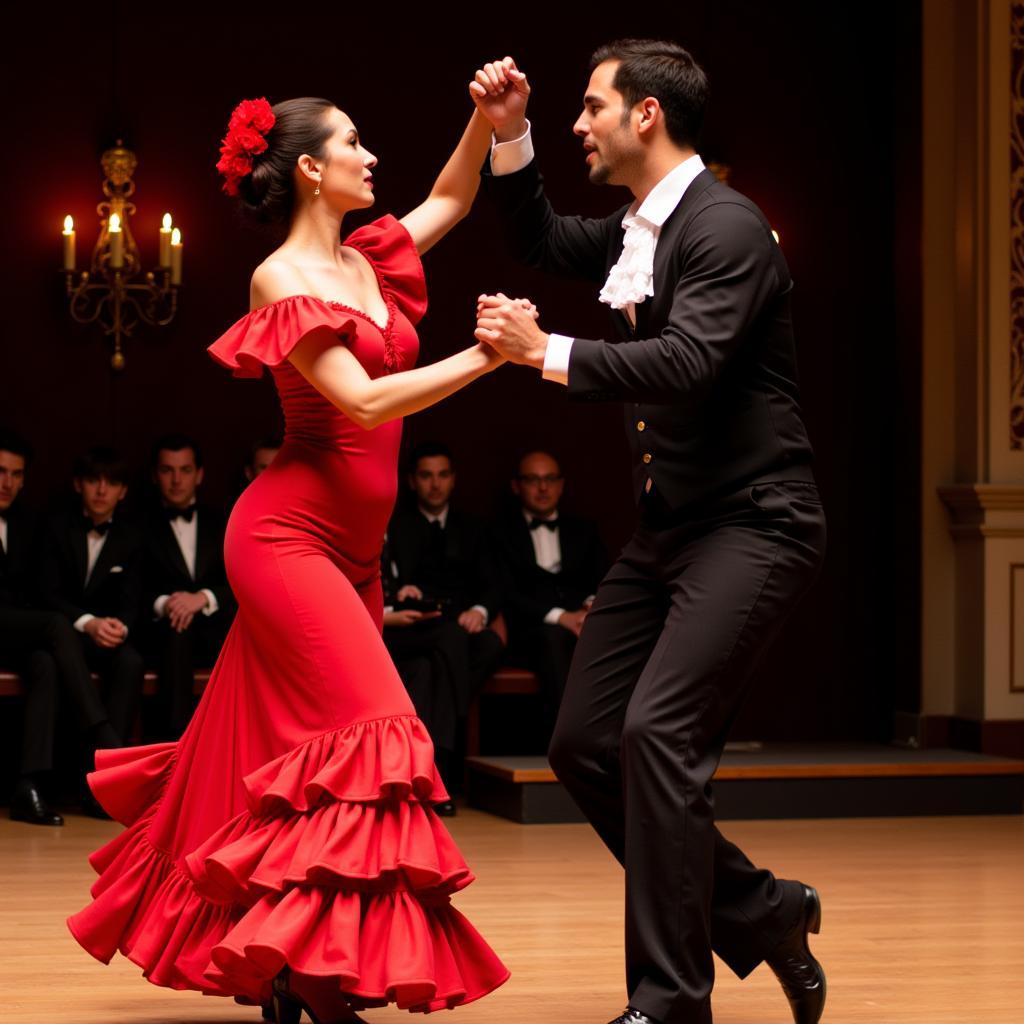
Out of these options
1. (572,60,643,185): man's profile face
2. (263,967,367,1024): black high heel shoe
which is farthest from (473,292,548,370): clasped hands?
(263,967,367,1024): black high heel shoe

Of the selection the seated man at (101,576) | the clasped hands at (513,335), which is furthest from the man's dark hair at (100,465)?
the clasped hands at (513,335)

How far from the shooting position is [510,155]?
11.3 ft

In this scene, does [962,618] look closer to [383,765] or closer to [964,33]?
[964,33]

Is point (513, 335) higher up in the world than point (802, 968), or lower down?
higher up

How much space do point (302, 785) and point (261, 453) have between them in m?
3.85

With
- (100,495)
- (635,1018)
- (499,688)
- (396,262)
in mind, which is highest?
(396,262)

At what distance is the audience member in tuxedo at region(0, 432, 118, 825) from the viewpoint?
19.6 feet

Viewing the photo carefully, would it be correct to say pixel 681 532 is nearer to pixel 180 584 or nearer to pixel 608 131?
pixel 608 131

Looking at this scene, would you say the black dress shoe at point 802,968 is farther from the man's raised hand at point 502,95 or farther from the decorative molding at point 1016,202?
the decorative molding at point 1016,202

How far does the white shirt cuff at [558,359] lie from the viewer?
282cm

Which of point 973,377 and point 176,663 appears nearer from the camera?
point 176,663

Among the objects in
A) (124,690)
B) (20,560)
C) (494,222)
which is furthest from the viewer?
(494,222)

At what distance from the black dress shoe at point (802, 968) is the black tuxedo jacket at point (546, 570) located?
12.3ft

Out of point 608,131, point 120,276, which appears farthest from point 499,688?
point 608,131
